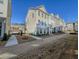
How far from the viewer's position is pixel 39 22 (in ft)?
6.93

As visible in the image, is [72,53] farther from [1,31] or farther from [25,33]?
[1,31]

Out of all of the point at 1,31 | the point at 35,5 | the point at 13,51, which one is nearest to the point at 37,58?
the point at 13,51

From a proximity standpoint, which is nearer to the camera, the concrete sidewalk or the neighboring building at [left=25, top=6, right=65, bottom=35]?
the concrete sidewalk

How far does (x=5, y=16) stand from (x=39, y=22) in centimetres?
51

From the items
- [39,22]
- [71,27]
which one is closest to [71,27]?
[71,27]

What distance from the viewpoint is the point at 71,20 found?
208cm

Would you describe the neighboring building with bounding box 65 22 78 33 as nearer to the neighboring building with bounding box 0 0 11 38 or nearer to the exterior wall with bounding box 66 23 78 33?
the exterior wall with bounding box 66 23 78 33

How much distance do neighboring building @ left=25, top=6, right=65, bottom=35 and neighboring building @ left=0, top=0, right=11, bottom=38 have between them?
0.28 meters

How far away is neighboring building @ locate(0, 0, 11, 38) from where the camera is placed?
2018 mm

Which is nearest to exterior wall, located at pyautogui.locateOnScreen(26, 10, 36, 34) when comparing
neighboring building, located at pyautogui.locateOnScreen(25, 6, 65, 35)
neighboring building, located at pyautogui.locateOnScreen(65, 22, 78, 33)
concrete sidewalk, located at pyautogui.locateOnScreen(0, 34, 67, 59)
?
neighboring building, located at pyautogui.locateOnScreen(25, 6, 65, 35)

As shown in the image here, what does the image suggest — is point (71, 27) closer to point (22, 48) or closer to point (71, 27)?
point (71, 27)

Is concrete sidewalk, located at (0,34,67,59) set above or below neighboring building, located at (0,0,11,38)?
below

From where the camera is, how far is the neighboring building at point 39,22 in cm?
209

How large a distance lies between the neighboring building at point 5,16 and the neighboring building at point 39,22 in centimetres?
28
